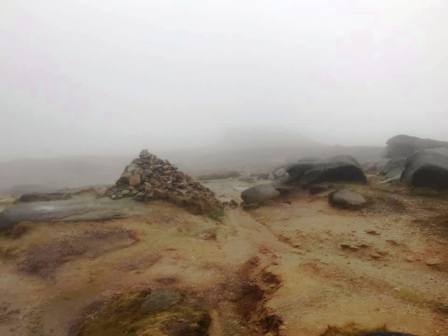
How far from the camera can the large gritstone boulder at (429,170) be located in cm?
1476

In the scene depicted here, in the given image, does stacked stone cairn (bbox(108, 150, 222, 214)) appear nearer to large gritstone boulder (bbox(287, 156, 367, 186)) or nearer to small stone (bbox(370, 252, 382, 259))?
large gritstone boulder (bbox(287, 156, 367, 186))

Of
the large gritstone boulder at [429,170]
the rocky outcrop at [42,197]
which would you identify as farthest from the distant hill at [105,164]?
the large gritstone boulder at [429,170]

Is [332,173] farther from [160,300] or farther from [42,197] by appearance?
[42,197]

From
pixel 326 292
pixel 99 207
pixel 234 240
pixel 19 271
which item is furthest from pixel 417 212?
pixel 19 271

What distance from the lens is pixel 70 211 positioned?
13734 mm

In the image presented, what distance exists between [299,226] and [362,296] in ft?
19.6

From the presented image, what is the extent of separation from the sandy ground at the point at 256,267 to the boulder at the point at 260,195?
2066 mm

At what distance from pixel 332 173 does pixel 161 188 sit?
25.5 feet

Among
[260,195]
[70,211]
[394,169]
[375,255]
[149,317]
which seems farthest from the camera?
[394,169]

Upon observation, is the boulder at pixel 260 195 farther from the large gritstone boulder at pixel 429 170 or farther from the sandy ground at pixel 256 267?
the large gritstone boulder at pixel 429 170

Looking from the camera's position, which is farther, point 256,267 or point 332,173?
point 332,173

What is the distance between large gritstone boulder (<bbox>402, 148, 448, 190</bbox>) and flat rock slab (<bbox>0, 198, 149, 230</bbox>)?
10331 millimetres

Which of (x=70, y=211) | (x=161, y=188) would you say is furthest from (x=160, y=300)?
(x=161, y=188)

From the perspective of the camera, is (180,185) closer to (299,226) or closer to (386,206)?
(299,226)
